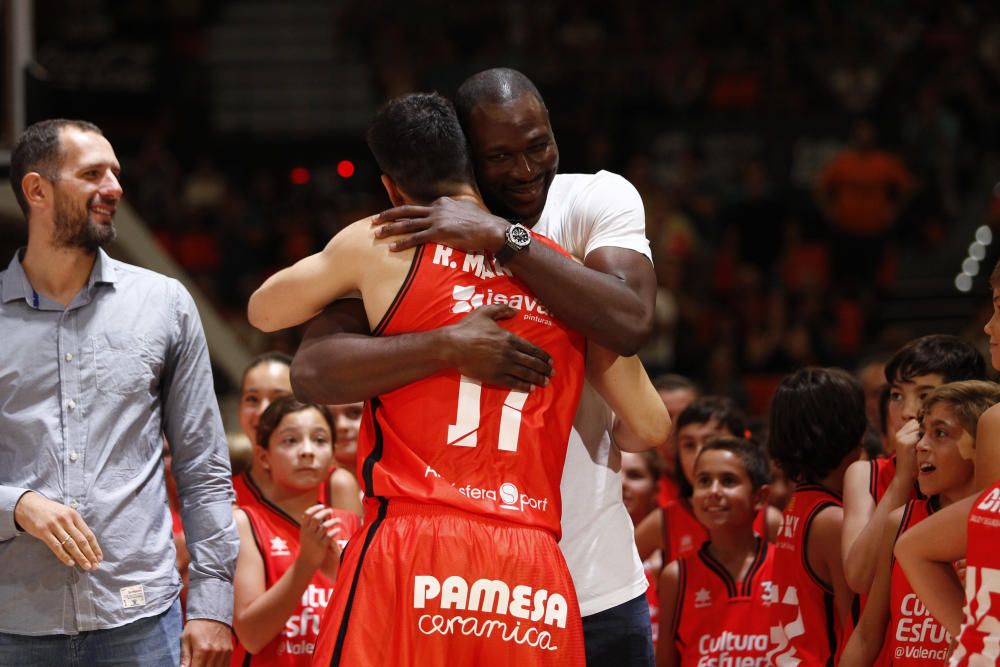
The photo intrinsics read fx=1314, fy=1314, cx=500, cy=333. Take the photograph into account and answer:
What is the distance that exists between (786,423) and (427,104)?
79.3 inches

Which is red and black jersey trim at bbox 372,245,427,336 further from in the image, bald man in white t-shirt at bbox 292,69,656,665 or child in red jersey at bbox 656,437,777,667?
child in red jersey at bbox 656,437,777,667

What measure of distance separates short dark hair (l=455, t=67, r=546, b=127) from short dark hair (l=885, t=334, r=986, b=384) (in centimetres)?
169

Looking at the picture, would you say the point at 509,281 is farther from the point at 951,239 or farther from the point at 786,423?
the point at 951,239

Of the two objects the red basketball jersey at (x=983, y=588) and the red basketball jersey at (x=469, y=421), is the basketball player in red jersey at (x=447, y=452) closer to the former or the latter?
the red basketball jersey at (x=469, y=421)

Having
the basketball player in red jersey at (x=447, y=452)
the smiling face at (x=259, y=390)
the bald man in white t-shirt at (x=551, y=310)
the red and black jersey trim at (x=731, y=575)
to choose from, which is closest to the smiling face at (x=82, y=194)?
the basketball player in red jersey at (x=447, y=452)

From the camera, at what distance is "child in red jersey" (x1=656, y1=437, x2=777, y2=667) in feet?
16.7

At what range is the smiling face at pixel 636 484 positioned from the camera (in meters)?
6.05

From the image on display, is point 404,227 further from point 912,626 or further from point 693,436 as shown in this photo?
point 693,436

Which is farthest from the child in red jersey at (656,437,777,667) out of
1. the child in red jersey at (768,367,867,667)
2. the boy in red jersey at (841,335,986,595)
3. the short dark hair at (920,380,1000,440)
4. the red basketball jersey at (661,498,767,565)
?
the short dark hair at (920,380,1000,440)

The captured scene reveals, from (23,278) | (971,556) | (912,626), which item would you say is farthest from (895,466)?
(23,278)

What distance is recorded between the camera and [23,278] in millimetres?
3627

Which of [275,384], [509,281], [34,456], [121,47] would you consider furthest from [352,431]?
[121,47]

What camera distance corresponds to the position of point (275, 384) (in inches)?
221

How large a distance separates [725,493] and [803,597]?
83 cm
